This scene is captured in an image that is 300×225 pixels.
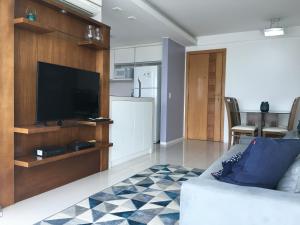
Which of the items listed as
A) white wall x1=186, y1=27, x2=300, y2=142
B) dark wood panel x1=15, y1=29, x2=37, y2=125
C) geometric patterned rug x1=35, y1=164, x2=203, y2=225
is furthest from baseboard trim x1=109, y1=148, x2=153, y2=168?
white wall x1=186, y1=27, x2=300, y2=142

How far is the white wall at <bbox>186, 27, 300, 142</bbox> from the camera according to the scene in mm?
5258

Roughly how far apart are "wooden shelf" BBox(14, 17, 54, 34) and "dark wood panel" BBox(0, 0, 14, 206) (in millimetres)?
76

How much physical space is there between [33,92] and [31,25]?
0.63 meters

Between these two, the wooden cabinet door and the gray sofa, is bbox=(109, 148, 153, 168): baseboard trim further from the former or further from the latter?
the gray sofa

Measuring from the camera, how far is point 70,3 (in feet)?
9.25

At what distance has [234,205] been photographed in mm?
1192

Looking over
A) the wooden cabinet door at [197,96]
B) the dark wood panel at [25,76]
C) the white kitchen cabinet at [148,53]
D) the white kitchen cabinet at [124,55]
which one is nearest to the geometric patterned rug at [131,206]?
the dark wood panel at [25,76]

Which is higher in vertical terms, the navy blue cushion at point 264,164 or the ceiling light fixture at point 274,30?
the ceiling light fixture at point 274,30

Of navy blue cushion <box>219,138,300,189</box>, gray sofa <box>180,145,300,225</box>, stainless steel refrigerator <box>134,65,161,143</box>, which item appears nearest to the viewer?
gray sofa <box>180,145,300,225</box>

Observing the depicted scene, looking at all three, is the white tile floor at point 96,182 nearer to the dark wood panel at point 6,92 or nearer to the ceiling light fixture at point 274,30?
the dark wood panel at point 6,92

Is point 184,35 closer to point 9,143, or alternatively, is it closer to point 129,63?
point 129,63

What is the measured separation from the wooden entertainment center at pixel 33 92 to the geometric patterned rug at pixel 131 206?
0.53 meters

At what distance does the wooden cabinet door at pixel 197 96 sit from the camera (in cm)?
613

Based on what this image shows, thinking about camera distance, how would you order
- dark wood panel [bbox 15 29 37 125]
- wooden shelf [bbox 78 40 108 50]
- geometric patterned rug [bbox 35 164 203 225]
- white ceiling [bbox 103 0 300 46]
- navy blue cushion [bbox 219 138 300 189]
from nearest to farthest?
navy blue cushion [bbox 219 138 300 189], geometric patterned rug [bbox 35 164 203 225], dark wood panel [bbox 15 29 37 125], wooden shelf [bbox 78 40 108 50], white ceiling [bbox 103 0 300 46]
